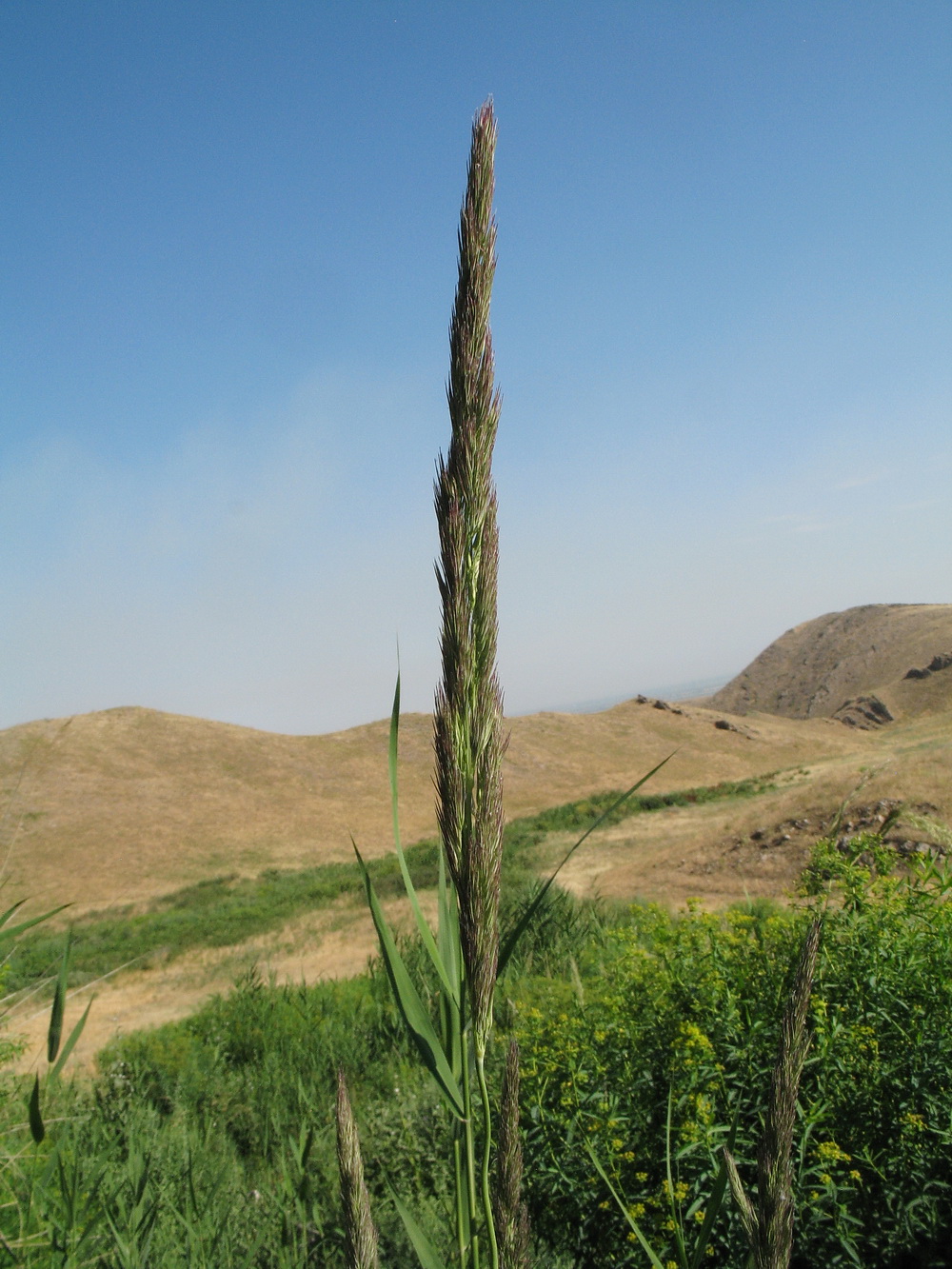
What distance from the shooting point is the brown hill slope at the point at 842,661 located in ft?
212

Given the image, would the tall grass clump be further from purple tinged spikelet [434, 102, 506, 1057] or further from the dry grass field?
the dry grass field

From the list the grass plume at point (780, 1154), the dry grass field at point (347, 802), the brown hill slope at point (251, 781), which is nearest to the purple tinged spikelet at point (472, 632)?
the grass plume at point (780, 1154)

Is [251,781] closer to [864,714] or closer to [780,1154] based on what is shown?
[780,1154]

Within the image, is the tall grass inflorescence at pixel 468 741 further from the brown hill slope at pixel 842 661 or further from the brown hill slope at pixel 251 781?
the brown hill slope at pixel 842 661

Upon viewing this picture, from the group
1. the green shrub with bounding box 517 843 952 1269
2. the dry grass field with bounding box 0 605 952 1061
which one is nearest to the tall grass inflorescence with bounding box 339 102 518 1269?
the green shrub with bounding box 517 843 952 1269

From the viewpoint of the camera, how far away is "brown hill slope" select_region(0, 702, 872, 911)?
2880 cm

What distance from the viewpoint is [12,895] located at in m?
24.1

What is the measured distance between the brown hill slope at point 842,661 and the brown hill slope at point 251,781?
52.0 ft

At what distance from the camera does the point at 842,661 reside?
73875mm

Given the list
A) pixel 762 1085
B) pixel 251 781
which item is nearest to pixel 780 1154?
pixel 762 1085

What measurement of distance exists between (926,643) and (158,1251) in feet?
240

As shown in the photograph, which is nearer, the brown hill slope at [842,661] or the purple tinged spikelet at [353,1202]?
the purple tinged spikelet at [353,1202]

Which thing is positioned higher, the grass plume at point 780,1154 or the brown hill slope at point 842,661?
the brown hill slope at point 842,661

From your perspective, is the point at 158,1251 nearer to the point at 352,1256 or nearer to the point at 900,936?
the point at 352,1256
